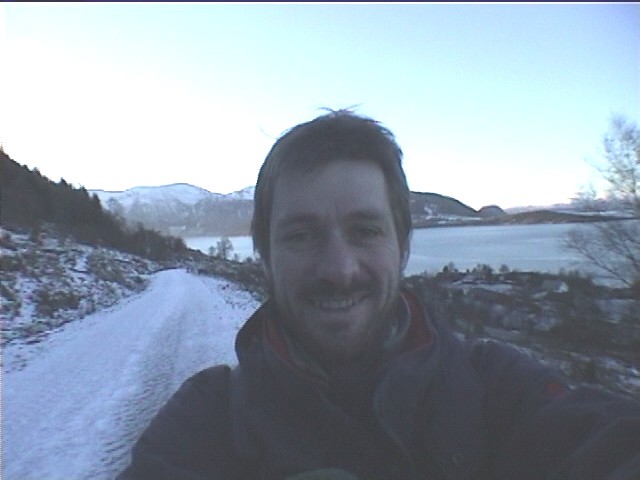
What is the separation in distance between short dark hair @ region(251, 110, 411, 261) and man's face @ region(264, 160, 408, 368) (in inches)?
2.2

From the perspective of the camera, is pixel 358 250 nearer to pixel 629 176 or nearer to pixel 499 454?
pixel 499 454

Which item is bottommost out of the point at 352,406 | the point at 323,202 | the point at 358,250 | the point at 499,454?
the point at 499,454

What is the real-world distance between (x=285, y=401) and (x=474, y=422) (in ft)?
1.79

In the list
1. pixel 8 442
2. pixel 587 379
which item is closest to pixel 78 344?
pixel 8 442

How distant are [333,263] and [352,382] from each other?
355 mm

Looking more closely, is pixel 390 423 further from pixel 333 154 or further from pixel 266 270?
pixel 333 154

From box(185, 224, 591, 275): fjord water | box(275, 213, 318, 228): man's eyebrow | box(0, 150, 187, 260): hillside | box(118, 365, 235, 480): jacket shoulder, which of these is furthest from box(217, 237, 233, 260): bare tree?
box(275, 213, 318, 228): man's eyebrow

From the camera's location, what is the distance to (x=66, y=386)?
20.3 feet

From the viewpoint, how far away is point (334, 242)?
4.51ft

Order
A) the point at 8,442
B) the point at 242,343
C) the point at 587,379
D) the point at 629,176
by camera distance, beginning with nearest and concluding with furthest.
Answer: the point at 242,343 < the point at 8,442 < the point at 587,379 < the point at 629,176

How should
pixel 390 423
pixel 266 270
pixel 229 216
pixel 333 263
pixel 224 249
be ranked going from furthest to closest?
pixel 229 216 < pixel 224 249 < pixel 266 270 < pixel 333 263 < pixel 390 423

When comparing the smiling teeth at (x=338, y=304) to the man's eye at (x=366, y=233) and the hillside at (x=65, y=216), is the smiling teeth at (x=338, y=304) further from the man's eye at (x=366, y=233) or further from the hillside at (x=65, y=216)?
the hillside at (x=65, y=216)

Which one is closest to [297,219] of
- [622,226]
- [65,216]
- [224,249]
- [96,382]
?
[96,382]

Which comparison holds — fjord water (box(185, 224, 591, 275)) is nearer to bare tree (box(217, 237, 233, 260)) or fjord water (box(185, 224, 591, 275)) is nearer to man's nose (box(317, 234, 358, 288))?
bare tree (box(217, 237, 233, 260))
